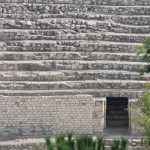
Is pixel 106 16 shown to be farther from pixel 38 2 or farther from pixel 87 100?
pixel 87 100

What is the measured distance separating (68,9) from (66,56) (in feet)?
8.79

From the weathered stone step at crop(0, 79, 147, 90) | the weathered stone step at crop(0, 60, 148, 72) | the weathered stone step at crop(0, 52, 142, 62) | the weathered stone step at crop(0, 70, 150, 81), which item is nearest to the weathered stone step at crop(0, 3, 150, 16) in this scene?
the weathered stone step at crop(0, 52, 142, 62)

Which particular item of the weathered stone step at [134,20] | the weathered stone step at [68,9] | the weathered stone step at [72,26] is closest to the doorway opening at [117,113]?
the weathered stone step at [72,26]

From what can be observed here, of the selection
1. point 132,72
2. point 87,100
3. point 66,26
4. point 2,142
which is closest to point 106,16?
point 66,26

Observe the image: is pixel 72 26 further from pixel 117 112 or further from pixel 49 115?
pixel 49 115

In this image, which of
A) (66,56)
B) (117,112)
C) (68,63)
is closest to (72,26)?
(66,56)

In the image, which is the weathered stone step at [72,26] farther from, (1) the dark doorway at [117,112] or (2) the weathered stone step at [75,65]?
(1) the dark doorway at [117,112]

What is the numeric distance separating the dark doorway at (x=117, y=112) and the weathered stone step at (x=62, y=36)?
2399 mm

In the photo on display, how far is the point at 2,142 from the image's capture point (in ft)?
57.4

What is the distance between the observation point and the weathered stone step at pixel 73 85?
18703 millimetres

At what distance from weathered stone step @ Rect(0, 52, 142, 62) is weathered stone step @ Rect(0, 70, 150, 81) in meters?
0.71

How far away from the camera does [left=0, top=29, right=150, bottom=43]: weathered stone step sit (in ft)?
67.1

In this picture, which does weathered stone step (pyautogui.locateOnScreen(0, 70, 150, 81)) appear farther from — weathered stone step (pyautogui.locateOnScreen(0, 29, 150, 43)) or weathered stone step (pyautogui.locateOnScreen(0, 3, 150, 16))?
weathered stone step (pyautogui.locateOnScreen(0, 3, 150, 16))

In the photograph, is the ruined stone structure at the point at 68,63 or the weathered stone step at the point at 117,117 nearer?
the ruined stone structure at the point at 68,63
